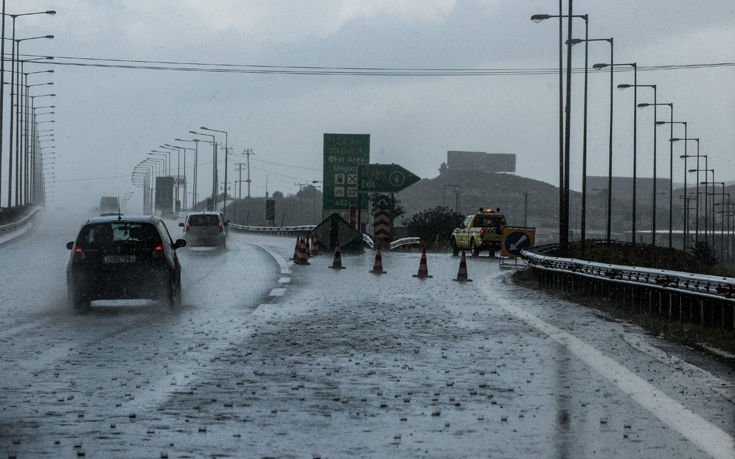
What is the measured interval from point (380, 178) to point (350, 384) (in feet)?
151

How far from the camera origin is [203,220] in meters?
46.6

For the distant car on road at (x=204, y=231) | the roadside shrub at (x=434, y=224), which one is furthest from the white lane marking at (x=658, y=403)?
the roadside shrub at (x=434, y=224)

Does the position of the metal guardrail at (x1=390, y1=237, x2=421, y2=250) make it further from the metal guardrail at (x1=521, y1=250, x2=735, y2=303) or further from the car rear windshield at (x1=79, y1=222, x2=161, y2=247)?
the car rear windshield at (x1=79, y1=222, x2=161, y2=247)

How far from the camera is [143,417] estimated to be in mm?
7953

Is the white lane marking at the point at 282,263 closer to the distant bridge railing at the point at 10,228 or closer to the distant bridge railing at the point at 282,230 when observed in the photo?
the distant bridge railing at the point at 10,228

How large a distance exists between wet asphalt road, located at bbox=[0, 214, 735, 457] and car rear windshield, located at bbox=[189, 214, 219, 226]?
2800 cm

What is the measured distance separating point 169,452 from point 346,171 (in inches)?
1978

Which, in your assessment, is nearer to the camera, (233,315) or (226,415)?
(226,415)

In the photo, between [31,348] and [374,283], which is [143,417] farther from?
[374,283]

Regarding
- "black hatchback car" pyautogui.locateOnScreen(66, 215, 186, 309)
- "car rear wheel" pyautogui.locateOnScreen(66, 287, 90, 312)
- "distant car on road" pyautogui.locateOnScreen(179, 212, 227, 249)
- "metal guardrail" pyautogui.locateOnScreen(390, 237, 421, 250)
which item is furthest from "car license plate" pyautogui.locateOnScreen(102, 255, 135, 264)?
"metal guardrail" pyautogui.locateOnScreen(390, 237, 421, 250)

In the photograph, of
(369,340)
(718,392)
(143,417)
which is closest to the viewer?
(143,417)

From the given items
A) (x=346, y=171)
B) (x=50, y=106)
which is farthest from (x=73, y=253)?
(x=50, y=106)

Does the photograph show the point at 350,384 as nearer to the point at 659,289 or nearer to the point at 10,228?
the point at 659,289

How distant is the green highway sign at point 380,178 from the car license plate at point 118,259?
124ft
